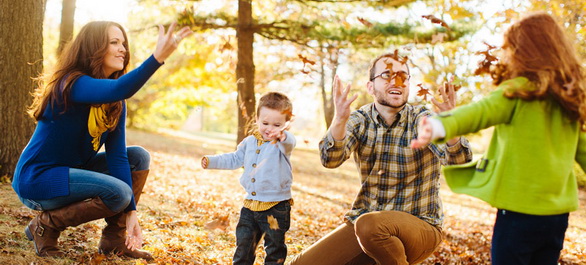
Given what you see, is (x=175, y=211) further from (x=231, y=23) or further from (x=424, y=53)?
(x=424, y=53)

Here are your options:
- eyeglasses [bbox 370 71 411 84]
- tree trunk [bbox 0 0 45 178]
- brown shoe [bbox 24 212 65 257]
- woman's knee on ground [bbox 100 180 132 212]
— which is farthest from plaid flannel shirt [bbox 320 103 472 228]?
tree trunk [bbox 0 0 45 178]

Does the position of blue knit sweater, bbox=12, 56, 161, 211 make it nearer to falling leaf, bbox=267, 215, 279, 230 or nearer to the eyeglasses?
falling leaf, bbox=267, 215, 279, 230

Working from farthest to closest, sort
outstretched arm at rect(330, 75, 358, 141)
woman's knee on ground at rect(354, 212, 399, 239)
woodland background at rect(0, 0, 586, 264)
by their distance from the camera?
1. woodland background at rect(0, 0, 586, 264)
2. woman's knee on ground at rect(354, 212, 399, 239)
3. outstretched arm at rect(330, 75, 358, 141)

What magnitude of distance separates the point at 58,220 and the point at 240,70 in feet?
22.4

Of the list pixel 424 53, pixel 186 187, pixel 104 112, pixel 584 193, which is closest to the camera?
pixel 104 112

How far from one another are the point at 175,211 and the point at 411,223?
3366 mm

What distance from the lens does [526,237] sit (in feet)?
7.62

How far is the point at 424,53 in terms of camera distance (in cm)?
1784

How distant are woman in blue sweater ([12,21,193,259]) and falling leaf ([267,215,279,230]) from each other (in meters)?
0.91

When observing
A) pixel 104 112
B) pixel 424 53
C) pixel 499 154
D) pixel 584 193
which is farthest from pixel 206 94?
pixel 499 154

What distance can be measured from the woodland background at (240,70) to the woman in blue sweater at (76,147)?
0.32m

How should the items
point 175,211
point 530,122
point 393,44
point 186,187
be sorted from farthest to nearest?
point 393,44
point 186,187
point 175,211
point 530,122

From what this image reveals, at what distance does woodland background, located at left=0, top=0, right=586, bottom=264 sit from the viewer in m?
4.40

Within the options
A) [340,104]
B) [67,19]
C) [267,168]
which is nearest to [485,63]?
[340,104]
